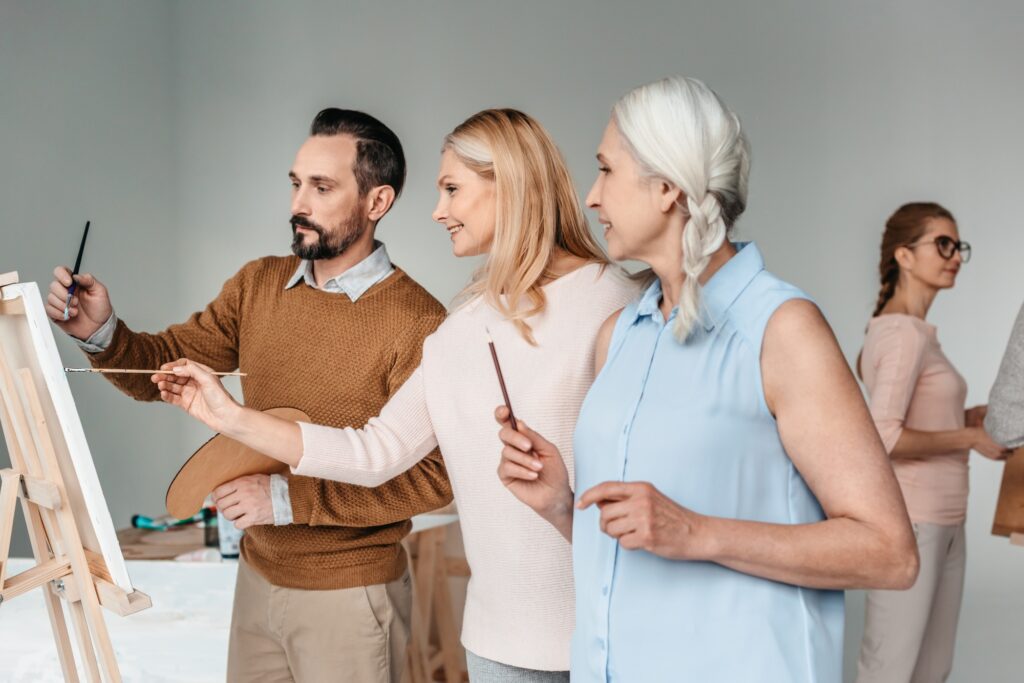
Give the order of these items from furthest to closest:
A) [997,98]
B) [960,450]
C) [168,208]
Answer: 1. [168,208]
2. [997,98]
3. [960,450]

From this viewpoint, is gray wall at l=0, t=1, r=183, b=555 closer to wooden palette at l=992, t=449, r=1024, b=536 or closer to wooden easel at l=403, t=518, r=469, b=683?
wooden easel at l=403, t=518, r=469, b=683

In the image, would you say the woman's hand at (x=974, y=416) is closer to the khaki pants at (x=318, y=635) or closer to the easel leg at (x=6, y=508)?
the khaki pants at (x=318, y=635)

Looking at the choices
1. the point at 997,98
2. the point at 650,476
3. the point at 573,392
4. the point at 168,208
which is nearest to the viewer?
the point at 650,476

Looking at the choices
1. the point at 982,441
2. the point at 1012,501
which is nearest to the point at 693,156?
the point at 1012,501

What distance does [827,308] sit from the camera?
5859mm

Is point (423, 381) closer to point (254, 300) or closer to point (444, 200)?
point (444, 200)

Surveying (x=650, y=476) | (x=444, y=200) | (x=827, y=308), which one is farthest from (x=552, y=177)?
(x=827, y=308)

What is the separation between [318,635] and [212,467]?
0.42m

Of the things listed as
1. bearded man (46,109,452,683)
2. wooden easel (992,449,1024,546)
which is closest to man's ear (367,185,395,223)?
bearded man (46,109,452,683)

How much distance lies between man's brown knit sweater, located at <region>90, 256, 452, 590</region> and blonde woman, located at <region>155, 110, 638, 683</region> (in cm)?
24

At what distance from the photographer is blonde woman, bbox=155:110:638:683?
167 cm

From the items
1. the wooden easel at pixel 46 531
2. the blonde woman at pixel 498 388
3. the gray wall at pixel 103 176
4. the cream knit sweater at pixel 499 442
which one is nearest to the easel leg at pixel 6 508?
the wooden easel at pixel 46 531

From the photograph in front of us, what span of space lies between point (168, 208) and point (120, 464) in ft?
4.92

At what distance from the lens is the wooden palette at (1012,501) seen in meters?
2.65
